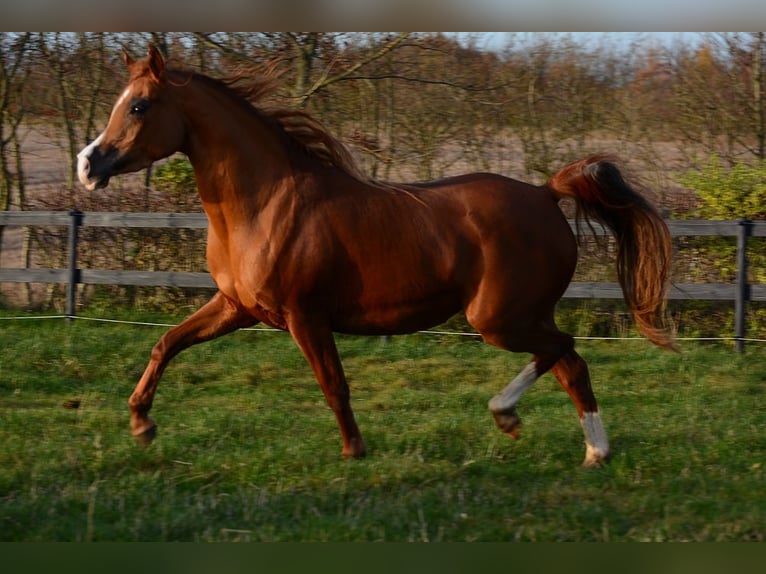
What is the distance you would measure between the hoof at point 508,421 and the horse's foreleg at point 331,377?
2.75ft

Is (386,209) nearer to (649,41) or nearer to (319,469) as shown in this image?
(319,469)

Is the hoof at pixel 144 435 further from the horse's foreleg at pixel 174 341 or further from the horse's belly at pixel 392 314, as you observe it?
the horse's belly at pixel 392 314

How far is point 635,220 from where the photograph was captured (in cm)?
595

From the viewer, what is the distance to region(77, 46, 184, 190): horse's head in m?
5.37

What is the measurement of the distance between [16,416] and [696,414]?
4.73m

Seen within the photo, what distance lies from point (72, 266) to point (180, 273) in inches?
49.8

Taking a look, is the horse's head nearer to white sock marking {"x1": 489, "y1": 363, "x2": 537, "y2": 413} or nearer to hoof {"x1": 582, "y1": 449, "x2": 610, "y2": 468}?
white sock marking {"x1": 489, "y1": 363, "x2": 537, "y2": 413}

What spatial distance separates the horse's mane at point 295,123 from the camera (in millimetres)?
5840

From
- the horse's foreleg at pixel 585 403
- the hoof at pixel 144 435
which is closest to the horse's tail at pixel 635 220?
the horse's foreleg at pixel 585 403

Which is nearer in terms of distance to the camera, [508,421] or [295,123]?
[508,421]

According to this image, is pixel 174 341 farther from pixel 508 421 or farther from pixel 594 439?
pixel 594 439

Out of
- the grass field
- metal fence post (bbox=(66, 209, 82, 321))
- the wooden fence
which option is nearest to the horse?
the grass field

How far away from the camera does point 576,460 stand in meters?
5.70

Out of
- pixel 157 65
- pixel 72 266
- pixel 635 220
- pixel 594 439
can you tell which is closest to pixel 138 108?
pixel 157 65
